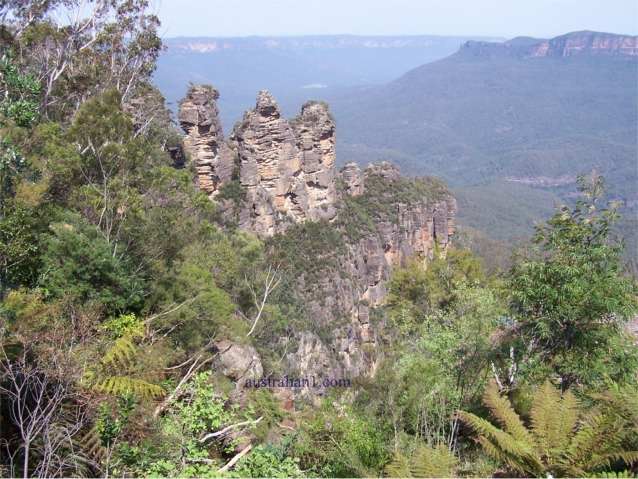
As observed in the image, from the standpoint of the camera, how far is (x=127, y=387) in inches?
348

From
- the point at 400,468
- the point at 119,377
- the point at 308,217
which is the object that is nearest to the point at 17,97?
the point at 119,377

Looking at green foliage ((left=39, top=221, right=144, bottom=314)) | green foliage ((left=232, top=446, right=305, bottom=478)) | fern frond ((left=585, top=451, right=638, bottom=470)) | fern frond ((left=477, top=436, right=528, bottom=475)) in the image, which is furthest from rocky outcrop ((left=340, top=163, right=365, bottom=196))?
fern frond ((left=585, top=451, right=638, bottom=470))

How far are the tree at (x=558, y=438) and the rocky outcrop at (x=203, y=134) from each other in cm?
2561

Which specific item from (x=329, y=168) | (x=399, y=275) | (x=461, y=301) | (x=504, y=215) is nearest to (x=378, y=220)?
(x=399, y=275)

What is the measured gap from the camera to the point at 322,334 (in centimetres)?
3094

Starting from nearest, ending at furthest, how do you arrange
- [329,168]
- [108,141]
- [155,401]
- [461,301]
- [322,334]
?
1. [155,401]
2. [108,141]
3. [461,301]
4. [322,334]
5. [329,168]

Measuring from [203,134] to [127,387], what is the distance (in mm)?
24140

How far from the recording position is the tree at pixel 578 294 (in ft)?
32.3

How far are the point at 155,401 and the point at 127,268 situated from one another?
12.4 ft

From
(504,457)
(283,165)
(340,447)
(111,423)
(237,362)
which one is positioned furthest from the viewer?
(283,165)

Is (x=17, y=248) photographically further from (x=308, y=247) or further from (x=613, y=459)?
(x=308, y=247)

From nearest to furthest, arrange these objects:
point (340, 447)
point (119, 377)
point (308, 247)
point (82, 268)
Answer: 1. point (340, 447)
2. point (119, 377)
3. point (82, 268)
4. point (308, 247)

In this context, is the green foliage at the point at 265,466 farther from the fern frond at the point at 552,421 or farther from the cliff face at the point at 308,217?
the cliff face at the point at 308,217

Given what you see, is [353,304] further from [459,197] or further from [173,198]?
[459,197]
